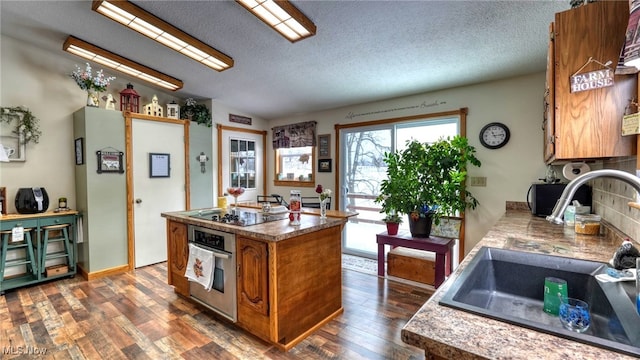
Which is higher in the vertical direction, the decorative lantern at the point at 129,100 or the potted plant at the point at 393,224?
the decorative lantern at the point at 129,100

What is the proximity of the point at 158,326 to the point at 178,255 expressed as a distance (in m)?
0.65

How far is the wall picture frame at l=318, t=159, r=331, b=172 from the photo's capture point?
4652 mm

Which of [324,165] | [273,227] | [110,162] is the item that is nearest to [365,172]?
[324,165]

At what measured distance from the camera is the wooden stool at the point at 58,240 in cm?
327

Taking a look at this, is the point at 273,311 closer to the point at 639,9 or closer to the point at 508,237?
the point at 508,237

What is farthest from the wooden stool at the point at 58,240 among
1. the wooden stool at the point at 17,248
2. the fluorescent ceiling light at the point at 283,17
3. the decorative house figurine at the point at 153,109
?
the fluorescent ceiling light at the point at 283,17

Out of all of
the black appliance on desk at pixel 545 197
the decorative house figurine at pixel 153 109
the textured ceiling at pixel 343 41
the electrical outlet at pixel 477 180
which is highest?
the textured ceiling at pixel 343 41

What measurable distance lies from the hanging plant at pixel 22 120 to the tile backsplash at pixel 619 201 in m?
5.40

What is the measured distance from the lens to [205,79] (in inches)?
151

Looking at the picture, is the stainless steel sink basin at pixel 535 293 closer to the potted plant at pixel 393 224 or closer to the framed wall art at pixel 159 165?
the potted plant at pixel 393 224

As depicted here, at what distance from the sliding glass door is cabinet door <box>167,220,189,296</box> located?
98.4 inches

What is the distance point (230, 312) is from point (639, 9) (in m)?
2.78

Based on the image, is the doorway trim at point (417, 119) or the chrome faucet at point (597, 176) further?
the doorway trim at point (417, 119)

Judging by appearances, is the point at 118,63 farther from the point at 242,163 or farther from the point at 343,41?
the point at 343,41
